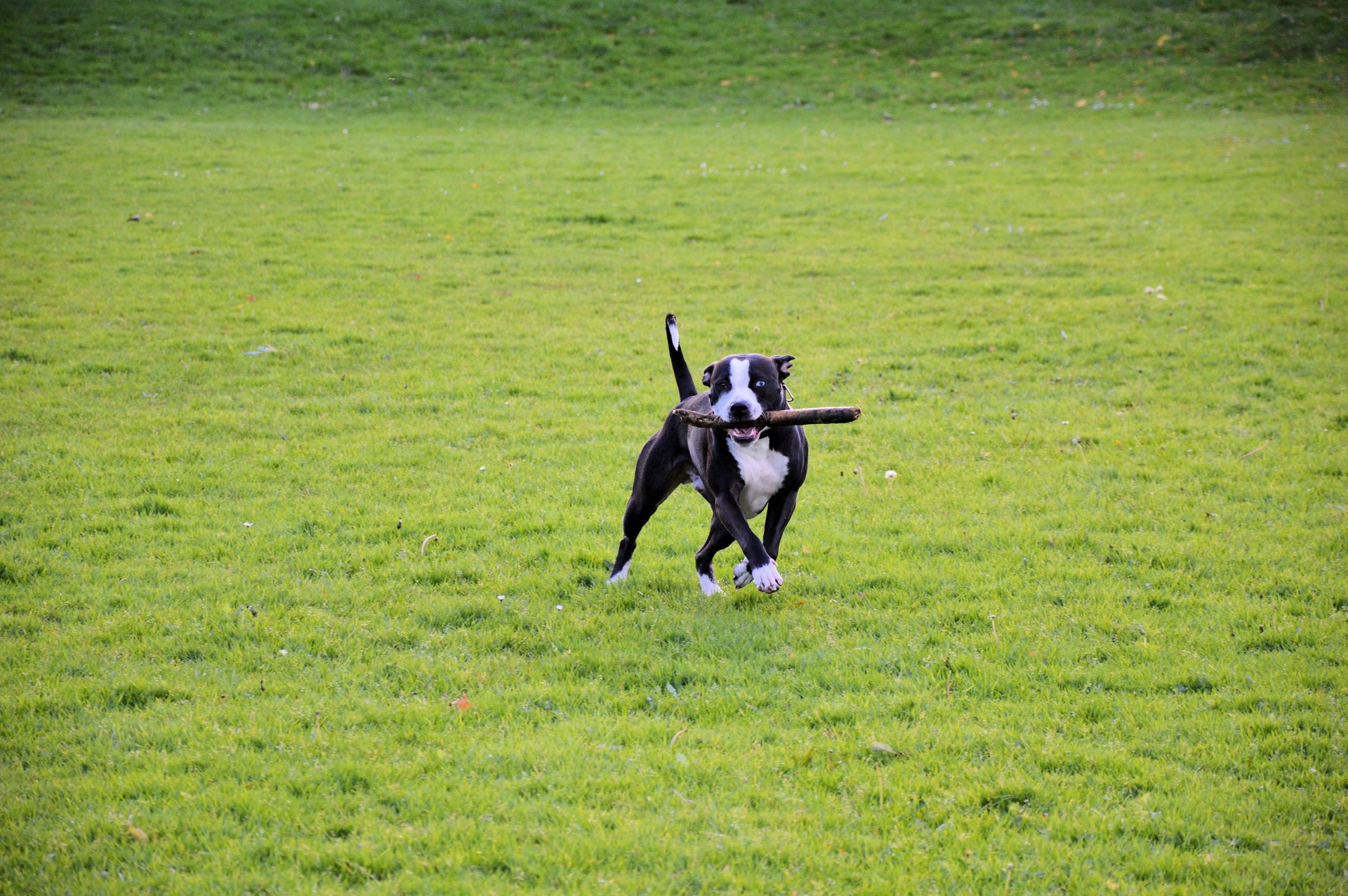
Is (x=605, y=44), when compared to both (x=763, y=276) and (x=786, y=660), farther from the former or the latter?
(x=786, y=660)

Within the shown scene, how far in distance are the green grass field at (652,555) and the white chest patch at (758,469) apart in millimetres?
677

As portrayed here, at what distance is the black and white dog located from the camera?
652 centimetres

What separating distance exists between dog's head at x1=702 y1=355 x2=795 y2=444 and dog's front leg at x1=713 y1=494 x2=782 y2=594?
1.30 ft

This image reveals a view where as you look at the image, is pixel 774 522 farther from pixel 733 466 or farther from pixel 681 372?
pixel 681 372

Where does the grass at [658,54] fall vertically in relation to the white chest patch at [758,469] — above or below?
above

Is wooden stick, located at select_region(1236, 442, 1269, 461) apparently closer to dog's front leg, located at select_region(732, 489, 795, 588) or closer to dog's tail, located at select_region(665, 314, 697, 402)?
dog's front leg, located at select_region(732, 489, 795, 588)

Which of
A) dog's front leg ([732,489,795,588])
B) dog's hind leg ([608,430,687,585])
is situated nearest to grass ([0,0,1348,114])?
dog's hind leg ([608,430,687,585])

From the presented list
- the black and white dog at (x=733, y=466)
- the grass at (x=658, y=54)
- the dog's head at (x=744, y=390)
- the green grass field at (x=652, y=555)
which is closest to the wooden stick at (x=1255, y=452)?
the green grass field at (x=652, y=555)

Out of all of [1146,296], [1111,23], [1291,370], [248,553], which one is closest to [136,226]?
[248,553]

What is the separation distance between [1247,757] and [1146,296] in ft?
34.7

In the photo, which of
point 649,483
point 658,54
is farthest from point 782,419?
point 658,54

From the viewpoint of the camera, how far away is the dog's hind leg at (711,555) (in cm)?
719

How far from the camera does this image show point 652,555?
789 cm

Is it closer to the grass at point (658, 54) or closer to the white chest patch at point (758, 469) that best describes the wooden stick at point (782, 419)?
the white chest patch at point (758, 469)
